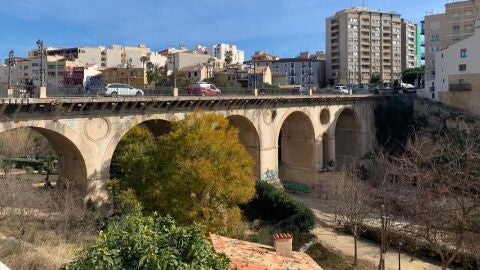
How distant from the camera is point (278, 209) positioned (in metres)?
34.2

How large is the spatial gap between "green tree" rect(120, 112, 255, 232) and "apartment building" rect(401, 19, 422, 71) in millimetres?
111879

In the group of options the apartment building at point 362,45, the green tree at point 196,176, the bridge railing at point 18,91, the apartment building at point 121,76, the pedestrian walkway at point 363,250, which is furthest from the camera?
the apartment building at point 362,45

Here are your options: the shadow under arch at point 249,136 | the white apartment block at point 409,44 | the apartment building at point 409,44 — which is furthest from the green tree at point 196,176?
the apartment building at point 409,44

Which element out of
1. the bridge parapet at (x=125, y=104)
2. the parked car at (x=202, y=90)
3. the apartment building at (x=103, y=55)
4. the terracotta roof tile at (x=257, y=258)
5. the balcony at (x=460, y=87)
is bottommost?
the terracotta roof tile at (x=257, y=258)

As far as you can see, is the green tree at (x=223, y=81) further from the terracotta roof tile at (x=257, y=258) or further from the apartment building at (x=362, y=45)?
the terracotta roof tile at (x=257, y=258)

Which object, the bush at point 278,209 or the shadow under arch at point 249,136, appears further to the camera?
the shadow under arch at point 249,136

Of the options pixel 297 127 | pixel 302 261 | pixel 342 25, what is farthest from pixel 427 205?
pixel 342 25

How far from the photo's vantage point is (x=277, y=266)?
14.2 m

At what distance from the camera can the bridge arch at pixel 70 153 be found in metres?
25.4

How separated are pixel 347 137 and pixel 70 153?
121 feet

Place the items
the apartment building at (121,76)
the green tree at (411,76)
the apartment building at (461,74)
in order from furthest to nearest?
the green tree at (411,76)
the apartment building at (121,76)
the apartment building at (461,74)

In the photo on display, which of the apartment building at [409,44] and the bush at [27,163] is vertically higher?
the apartment building at [409,44]

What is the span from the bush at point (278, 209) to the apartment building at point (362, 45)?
3042 inches

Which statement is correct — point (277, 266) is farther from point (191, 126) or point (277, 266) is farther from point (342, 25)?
point (342, 25)
